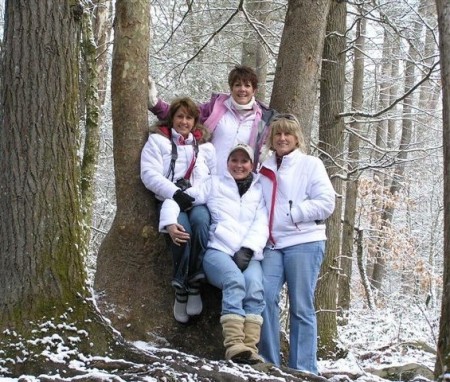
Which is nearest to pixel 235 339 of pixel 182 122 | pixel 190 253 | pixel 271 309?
pixel 271 309

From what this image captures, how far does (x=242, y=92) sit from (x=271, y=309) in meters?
1.83

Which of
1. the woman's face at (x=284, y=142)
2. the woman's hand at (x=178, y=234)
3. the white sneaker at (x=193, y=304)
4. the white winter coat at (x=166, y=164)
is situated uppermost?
the woman's face at (x=284, y=142)

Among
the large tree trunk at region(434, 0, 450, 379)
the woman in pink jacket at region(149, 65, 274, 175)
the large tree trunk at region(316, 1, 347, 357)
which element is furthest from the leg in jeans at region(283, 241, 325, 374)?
the large tree trunk at region(316, 1, 347, 357)

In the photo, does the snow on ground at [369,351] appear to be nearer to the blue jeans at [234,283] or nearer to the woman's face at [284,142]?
the blue jeans at [234,283]

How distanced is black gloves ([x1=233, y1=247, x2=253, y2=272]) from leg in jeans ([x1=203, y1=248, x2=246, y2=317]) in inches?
3.3

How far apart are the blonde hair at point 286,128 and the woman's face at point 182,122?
66cm

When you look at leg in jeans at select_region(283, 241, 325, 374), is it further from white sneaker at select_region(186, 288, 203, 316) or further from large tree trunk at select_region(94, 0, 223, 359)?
white sneaker at select_region(186, 288, 203, 316)

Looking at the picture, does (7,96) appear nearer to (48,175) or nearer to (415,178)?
(48,175)

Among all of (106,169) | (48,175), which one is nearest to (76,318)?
(48,175)

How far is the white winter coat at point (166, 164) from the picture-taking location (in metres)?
4.43

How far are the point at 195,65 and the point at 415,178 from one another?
37.7 ft

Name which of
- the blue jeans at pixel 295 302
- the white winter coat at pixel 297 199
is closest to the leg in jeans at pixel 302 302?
the blue jeans at pixel 295 302

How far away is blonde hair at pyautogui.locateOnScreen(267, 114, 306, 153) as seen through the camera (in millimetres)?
4648

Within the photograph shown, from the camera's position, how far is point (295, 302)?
14.5ft
